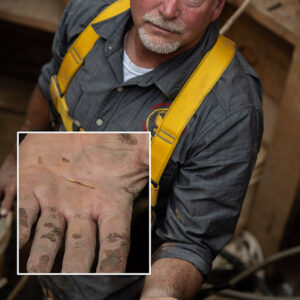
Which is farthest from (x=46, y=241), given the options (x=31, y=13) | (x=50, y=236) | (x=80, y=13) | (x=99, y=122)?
(x=31, y=13)

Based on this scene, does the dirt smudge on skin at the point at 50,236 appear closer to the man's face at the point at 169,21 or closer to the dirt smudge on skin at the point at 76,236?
the dirt smudge on skin at the point at 76,236

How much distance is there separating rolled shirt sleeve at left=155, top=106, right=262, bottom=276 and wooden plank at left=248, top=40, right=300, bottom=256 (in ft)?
1.87

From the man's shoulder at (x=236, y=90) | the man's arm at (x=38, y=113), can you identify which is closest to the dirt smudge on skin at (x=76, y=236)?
the man's shoulder at (x=236, y=90)

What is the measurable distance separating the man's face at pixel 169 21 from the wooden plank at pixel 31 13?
848 millimetres

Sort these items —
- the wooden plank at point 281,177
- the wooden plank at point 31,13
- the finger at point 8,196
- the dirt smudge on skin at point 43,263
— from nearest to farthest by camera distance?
1. the dirt smudge on skin at point 43,263
2. the finger at point 8,196
3. the wooden plank at point 281,177
4. the wooden plank at point 31,13

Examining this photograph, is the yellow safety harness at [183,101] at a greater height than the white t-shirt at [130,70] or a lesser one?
lesser

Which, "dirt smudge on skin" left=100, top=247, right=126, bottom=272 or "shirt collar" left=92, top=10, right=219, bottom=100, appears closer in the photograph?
"dirt smudge on skin" left=100, top=247, right=126, bottom=272

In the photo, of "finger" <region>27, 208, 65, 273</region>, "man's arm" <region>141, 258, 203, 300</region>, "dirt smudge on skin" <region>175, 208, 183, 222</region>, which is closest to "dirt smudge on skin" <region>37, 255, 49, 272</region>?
"finger" <region>27, 208, 65, 273</region>

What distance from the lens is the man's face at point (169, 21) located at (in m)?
1.13

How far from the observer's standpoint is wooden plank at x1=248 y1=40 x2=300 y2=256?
68.1 inches

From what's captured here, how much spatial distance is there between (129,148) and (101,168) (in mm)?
67

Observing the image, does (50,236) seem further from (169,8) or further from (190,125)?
(169,8)

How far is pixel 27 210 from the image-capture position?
100cm

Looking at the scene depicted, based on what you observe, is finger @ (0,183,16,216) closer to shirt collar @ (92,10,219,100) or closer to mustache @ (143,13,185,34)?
shirt collar @ (92,10,219,100)
